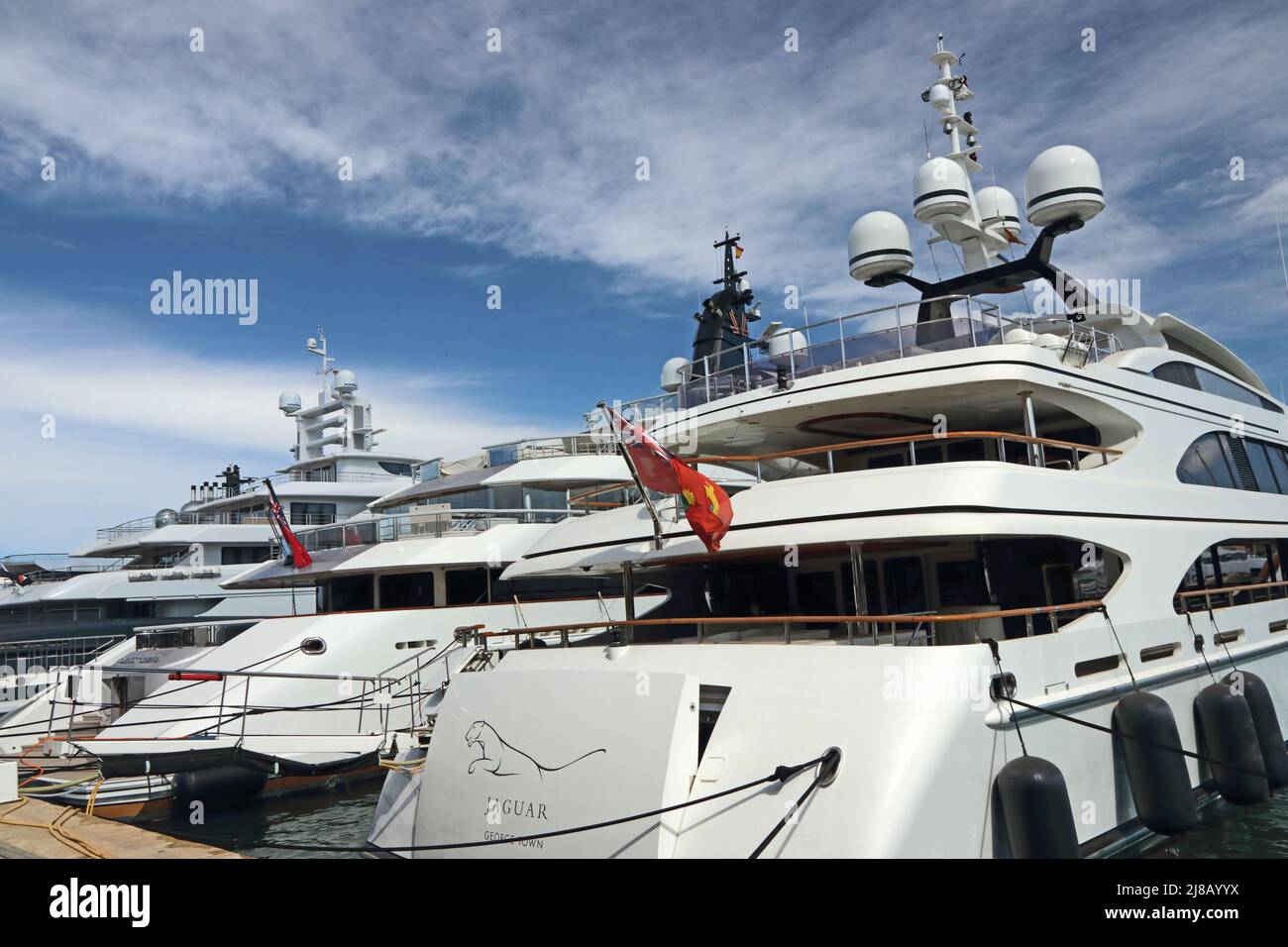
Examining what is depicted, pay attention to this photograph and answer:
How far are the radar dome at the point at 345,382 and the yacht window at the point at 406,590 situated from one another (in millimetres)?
24093

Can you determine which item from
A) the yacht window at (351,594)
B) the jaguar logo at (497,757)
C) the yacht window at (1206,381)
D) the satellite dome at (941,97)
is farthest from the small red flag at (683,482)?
the yacht window at (351,594)

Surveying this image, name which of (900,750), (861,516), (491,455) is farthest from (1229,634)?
(491,455)

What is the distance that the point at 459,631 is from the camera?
13.9m

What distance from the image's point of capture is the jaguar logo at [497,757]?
8680 millimetres

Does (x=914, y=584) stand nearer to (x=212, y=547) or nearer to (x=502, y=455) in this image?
(x=502, y=455)

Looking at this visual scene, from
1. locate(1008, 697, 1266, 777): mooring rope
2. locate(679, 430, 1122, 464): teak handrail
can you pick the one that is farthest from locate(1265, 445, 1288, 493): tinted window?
locate(1008, 697, 1266, 777): mooring rope

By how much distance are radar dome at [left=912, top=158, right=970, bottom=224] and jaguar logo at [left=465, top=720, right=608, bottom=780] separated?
1140cm

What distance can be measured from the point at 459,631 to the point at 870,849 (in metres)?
8.09

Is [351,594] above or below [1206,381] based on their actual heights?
below

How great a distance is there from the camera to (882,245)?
1554 cm

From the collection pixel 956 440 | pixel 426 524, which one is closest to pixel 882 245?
pixel 956 440

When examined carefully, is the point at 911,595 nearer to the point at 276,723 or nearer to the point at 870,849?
the point at 870,849

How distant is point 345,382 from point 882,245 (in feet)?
106

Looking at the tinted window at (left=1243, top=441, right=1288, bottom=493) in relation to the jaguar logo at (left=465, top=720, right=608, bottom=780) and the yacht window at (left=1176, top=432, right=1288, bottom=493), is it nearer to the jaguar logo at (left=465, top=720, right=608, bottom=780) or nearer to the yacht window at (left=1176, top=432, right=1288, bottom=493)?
the yacht window at (left=1176, top=432, right=1288, bottom=493)
